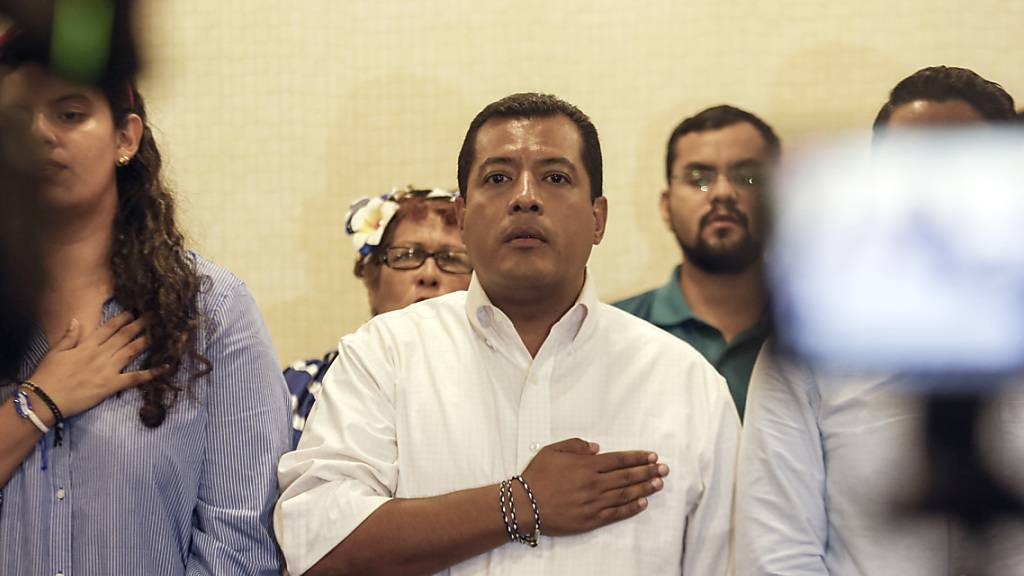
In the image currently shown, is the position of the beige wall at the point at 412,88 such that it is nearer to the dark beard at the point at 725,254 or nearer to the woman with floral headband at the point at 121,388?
the dark beard at the point at 725,254

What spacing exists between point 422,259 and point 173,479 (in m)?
0.92

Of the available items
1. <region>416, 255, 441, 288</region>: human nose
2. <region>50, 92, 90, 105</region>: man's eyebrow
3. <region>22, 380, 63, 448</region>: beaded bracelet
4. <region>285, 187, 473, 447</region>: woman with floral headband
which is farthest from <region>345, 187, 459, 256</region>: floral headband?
<region>22, 380, 63, 448</region>: beaded bracelet

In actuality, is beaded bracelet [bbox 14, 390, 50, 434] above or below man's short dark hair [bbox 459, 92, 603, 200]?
below

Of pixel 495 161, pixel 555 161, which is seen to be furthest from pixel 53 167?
pixel 555 161

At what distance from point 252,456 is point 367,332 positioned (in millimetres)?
297

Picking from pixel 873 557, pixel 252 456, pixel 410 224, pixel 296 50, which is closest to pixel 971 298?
pixel 873 557

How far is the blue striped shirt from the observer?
5.78 ft

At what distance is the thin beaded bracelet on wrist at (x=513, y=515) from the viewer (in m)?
1.75

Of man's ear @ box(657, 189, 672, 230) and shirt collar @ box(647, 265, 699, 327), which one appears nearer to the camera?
shirt collar @ box(647, 265, 699, 327)

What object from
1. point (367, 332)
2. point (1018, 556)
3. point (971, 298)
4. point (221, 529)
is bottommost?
point (221, 529)

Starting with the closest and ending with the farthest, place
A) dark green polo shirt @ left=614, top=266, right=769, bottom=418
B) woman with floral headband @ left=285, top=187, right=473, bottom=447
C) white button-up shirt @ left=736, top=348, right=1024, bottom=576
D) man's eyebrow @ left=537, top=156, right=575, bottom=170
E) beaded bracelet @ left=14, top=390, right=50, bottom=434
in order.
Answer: white button-up shirt @ left=736, top=348, right=1024, bottom=576 → beaded bracelet @ left=14, top=390, right=50, bottom=434 → man's eyebrow @ left=537, top=156, right=575, bottom=170 → dark green polo shirt @ left=614, top=266, right=769, bottom=418 → woman with floral headband @ left=285, top=187, right=473, bottom=447

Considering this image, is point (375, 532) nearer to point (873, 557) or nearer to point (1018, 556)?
point (873, 557)

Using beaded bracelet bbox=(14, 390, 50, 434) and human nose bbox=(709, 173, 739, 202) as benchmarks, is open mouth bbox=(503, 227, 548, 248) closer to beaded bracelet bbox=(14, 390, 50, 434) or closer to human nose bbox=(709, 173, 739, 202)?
human nose bbox=(709, 173, 739, 202)

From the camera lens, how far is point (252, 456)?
1859 mm
